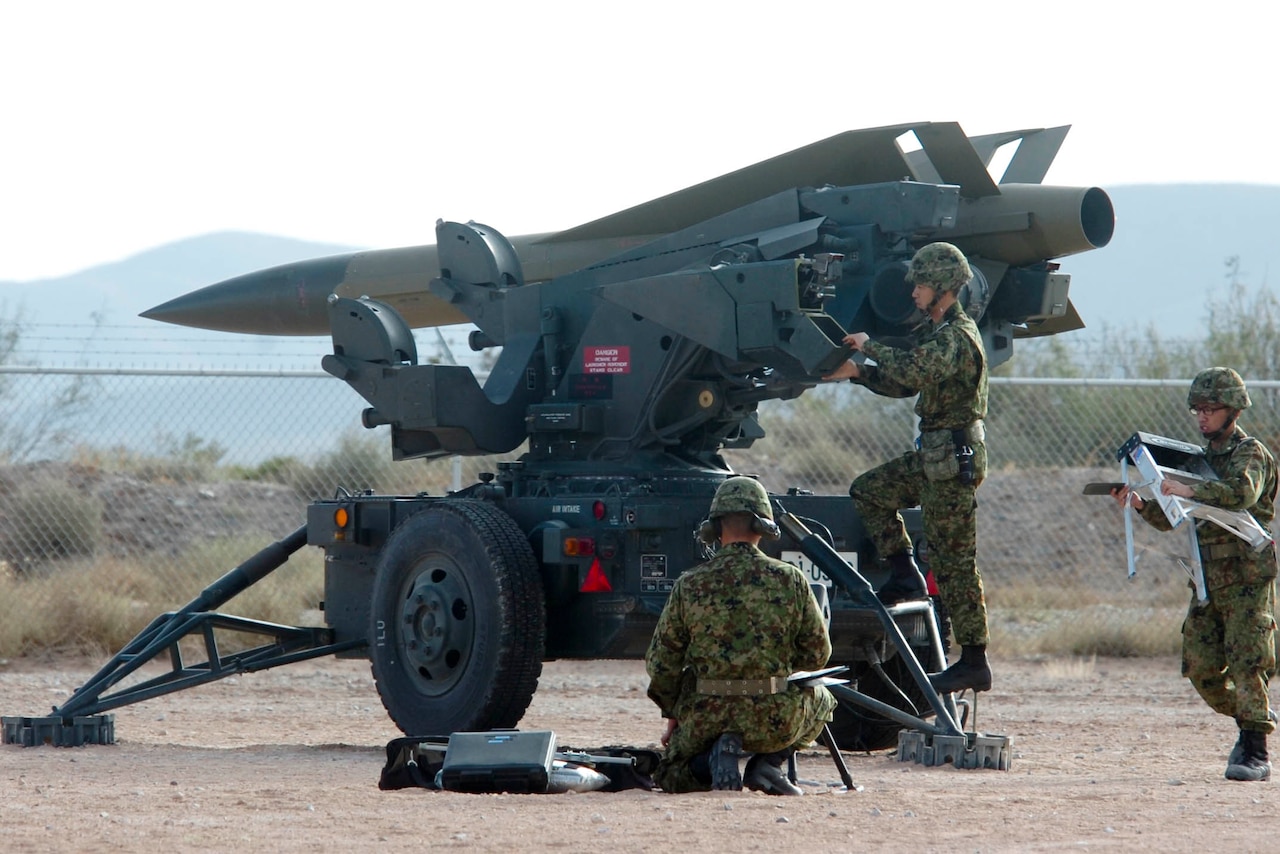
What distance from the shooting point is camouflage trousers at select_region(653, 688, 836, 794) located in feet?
21.8

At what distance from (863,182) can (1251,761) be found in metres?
3.17

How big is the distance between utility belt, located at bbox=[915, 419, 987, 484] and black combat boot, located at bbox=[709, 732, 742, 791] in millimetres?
1975

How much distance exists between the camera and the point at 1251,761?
25.1ft

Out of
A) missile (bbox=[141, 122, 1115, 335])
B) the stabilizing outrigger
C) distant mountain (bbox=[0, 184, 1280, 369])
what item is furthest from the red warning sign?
distant mountain (bbox=[0, 184, 1280, 369])

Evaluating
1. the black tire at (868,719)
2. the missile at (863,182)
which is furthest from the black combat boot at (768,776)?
the missile at (863,182)

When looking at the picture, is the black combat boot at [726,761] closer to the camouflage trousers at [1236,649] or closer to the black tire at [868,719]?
the camouflage trousers at [1236,649]

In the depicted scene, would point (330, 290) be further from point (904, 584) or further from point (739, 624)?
point (739, 624)

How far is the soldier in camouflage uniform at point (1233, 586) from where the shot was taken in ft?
25.2

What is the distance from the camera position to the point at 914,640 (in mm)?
8562

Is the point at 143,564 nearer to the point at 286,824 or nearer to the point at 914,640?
the point at 914,640

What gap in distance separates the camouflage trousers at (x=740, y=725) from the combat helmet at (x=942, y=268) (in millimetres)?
2048

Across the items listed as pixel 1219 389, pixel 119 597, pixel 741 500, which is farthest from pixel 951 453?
pixel 119 597

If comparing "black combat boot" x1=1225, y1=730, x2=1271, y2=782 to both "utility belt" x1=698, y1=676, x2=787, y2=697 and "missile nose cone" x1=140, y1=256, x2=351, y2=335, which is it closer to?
"utility belt" x1=698, y1=676, x2=787, y2=697

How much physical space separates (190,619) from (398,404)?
5.47 ft
